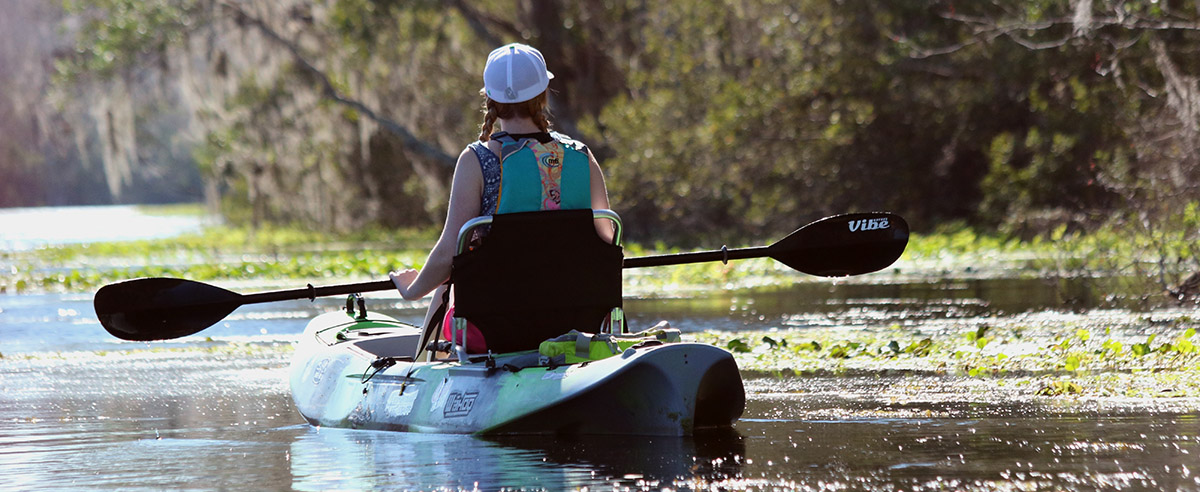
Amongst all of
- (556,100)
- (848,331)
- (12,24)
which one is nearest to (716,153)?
(556,100)

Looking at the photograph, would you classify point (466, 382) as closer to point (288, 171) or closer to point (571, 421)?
point (571, 421)

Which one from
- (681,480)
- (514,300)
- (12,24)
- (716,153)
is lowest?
(681,480)

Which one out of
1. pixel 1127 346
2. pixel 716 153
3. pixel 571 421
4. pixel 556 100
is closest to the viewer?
pixel 571 421

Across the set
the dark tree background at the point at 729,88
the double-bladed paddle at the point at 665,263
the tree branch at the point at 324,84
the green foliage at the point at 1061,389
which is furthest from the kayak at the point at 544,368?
the tree branch at the point at 324,84

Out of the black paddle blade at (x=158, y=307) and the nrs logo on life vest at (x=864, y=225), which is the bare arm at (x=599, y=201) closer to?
the nrs logo on life vest at (x=864, y=225)

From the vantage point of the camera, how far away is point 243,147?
33281 millimetres

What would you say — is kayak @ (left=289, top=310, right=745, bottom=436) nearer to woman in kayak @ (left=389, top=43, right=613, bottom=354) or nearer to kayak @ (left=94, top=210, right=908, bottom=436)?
kayak @ (left=94, top=210, right=908, bottom=436)

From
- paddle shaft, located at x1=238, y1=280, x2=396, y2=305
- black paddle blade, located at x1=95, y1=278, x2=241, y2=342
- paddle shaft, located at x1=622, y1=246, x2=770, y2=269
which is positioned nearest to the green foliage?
paddle shaft, located at x1=622, y1=246, x2=770, y2=269

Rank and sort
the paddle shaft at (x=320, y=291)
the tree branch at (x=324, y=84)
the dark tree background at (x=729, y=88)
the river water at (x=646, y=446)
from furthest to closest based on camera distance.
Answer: the tree branch at (x=324, y=84) → the dark tree background at (x=729, y=88) → the paddle shaft at (x=320, y=291) → the river water at (x=646, y=446)

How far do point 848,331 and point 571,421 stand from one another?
523cm

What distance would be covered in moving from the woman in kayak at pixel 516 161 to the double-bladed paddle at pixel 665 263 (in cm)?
105

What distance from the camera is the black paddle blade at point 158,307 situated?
289 inches

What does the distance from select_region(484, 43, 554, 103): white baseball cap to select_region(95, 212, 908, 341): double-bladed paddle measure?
4.12ft

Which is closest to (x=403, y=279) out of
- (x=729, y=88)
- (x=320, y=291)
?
(x=320, y=291)
